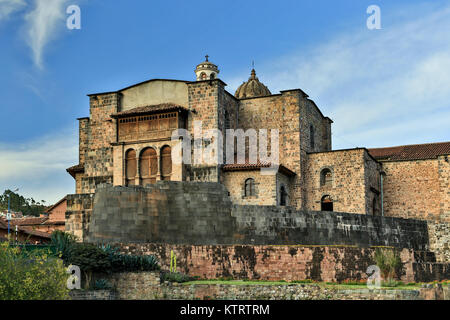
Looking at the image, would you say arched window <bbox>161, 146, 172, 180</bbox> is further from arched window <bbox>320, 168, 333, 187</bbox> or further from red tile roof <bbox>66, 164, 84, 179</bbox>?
arched window <bbox>320, 168, 333, 187</bbox>

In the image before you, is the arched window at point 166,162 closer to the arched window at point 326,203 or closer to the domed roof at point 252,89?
the arched window at point 326,203

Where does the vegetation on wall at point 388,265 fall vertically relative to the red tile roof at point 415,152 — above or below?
below

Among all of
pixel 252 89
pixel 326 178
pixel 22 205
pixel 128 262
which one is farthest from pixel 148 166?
pixel 22 205

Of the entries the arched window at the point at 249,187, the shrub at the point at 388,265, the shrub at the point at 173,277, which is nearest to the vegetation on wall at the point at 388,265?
the shrub at the point at 388,265

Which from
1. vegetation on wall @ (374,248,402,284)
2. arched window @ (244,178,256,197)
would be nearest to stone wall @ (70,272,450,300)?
vegetation on wall @ (374,248,402,284)

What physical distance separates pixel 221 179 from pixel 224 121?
415 cm

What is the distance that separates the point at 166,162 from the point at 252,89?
1787 cm

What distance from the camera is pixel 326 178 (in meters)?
41.6

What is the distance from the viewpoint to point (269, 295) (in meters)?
22.8

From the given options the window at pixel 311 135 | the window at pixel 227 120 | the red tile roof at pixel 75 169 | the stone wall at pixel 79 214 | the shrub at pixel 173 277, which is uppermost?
the window at pixel 227 120

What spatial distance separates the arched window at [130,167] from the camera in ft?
132

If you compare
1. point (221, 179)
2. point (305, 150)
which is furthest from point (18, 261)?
point (305, 150)

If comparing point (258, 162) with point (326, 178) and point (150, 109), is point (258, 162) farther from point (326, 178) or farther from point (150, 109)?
point (150, 109)

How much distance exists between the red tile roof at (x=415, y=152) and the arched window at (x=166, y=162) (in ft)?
53.2
